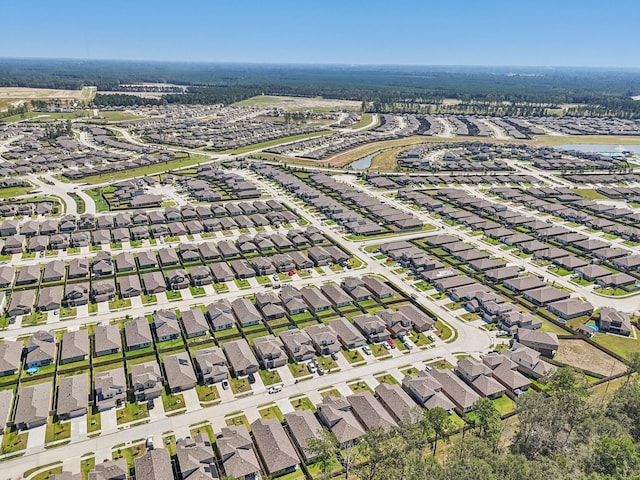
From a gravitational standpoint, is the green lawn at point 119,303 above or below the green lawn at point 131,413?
above

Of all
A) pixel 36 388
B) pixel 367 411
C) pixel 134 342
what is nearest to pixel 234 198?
pixel 134 342

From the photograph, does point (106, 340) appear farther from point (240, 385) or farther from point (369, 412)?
point (369, 412)

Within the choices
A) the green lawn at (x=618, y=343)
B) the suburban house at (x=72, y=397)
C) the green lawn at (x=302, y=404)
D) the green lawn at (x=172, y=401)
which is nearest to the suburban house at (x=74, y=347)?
the suburban house at (x=72, y=397)

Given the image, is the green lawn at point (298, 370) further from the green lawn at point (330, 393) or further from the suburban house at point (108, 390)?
the suburban house at point (108, 390)

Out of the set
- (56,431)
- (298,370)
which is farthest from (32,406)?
(298,370)

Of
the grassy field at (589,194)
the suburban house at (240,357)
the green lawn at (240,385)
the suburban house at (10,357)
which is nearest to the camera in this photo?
the green lawn at (240,385)

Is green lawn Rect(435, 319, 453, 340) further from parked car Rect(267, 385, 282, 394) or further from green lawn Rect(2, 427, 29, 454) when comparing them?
green lawn Rect(2, 427, 29, 454)
